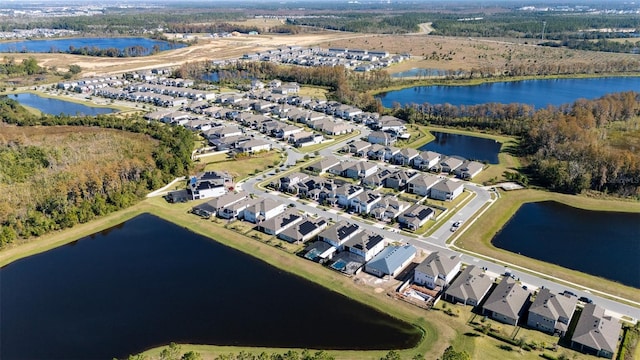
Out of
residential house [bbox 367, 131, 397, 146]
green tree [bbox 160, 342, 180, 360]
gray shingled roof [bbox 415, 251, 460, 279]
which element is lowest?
green tree [bbox 160, 342, 180, 360]

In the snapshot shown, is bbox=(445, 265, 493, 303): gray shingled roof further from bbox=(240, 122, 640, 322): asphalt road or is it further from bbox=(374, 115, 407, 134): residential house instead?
bbox=(374, 115, 407, 134): residential house

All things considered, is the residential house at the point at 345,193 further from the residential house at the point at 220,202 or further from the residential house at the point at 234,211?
the residential house at the point at 220,202

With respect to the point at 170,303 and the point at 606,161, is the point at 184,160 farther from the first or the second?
the point at 606,161

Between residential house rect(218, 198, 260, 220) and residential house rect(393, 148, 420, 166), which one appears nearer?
residential house rect(218, 198, 260, 220)

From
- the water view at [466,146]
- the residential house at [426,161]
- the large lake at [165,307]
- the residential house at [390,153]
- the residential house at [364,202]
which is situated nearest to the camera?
the large lake at [165,307]

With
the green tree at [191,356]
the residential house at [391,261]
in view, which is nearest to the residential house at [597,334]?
the residential house at [391,261]

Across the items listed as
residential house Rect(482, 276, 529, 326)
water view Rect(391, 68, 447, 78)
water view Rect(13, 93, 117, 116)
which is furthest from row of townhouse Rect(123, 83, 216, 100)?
residential house Rect(482, 276, 529, 326)

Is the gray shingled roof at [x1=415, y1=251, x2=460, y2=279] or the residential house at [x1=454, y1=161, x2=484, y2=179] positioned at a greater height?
the residential house at [x1=454, y1=161, x2=484, y2=179]
